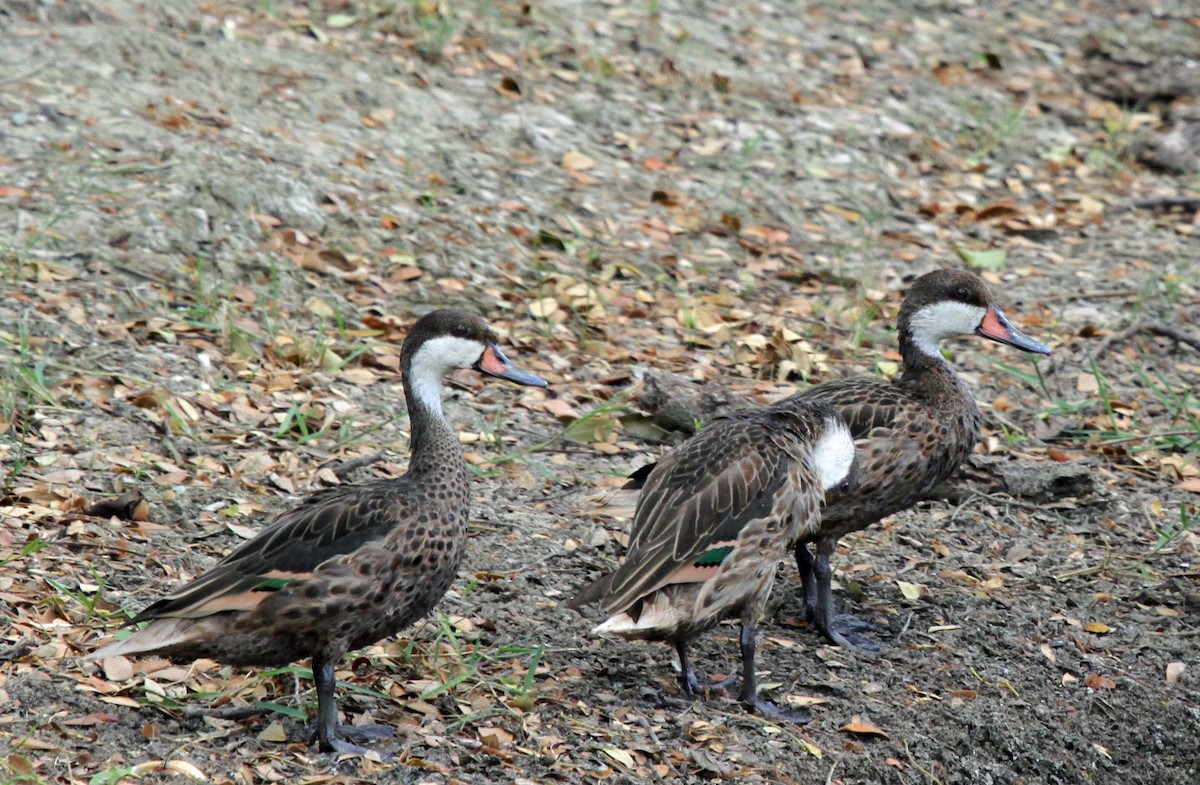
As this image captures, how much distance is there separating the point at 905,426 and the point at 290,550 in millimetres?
2331

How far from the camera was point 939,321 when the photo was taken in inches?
225

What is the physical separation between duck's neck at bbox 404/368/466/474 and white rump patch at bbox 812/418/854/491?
1.24 metres

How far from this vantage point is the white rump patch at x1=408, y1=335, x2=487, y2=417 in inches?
185

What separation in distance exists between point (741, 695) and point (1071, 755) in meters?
1.13

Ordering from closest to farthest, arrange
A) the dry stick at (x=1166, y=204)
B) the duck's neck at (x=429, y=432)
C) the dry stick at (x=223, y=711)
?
the dry stick at (x=223, y=711)
the duck's neck at (x=429, y=432)
the dry stick at (x=1166, y=204)

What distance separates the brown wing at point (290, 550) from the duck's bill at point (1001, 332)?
106 inches

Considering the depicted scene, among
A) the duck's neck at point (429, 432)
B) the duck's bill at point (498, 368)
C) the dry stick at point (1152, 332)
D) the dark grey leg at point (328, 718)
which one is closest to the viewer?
the dark grey leg at point (328, 718)

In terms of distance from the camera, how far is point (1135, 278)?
27.1ft

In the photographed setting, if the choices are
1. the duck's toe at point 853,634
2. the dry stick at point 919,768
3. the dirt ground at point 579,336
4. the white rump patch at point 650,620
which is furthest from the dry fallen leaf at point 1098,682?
the white rump patch at point 650,620

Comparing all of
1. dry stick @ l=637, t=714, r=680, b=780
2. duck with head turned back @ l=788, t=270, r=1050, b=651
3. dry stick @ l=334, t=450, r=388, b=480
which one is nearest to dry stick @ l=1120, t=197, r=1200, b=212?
duck with head turned back @ l=788, t=270, r=1050, b=651

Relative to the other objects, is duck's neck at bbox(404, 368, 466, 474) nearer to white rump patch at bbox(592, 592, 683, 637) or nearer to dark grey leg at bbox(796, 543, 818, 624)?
white rump patch at bbox(592, 592, 683, 637)

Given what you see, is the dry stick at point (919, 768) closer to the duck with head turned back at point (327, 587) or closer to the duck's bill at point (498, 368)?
the duck with head turned back at point (327, 587)

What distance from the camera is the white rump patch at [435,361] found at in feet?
15.4

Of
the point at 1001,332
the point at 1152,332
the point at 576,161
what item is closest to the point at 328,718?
the point at 1001,332
